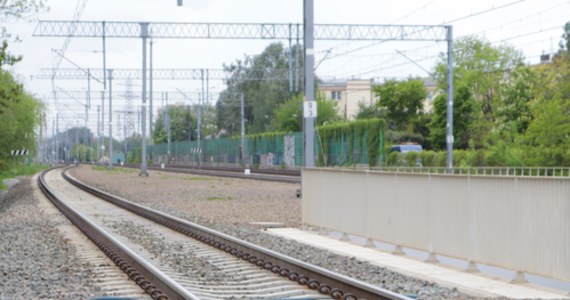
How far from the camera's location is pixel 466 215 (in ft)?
46.1

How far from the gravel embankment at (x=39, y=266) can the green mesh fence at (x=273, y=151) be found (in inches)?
843

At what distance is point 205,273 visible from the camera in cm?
1362

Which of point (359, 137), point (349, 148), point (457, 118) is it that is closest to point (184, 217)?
point (359, 137)

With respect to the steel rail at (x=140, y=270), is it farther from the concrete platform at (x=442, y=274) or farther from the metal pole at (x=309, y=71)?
the metal pole at (x=309, y=71)

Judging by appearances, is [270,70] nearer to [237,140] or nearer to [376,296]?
[237,140]

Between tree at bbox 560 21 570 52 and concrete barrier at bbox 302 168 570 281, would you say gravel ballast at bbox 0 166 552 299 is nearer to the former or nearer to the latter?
concrete barrier at bbox 302 168 570 281

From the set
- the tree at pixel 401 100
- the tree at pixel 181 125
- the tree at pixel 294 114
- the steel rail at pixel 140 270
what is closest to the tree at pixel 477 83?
the tree at pixel 401 100

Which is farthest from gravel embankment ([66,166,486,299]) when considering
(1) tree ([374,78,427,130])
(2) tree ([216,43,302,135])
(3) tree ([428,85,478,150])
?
(2) tree ([216,43,302,135])

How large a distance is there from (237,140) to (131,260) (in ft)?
310

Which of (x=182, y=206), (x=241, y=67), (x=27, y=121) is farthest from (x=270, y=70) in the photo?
(x=182, y=206)

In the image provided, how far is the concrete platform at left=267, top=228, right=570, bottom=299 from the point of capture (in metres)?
11.7

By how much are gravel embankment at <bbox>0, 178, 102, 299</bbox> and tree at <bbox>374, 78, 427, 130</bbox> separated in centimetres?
7890

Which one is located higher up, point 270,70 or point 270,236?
point 270,70

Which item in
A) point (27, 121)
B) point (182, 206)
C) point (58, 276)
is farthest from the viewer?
point (27, 121)
